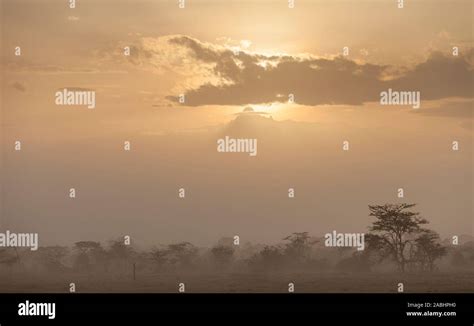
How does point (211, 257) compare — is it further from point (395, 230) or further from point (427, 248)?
point (395, 230)

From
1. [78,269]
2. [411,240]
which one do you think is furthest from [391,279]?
[78,269]

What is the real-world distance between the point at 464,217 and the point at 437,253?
439 cm

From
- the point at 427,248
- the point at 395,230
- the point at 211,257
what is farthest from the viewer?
the point at 211,257

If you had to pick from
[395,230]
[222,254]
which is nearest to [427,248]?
[395,230]

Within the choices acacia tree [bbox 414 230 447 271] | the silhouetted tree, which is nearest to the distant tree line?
the silhouetted tree

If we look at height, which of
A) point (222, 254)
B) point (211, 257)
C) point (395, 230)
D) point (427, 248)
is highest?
point (395, 230)

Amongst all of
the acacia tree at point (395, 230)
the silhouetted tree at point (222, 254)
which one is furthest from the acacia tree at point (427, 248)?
the silhouetted tree at point (222, 254)

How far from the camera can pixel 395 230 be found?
6512 cm

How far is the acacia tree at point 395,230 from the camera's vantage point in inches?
2569

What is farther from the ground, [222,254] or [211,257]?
[222,254]

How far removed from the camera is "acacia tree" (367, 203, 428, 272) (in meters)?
65.2

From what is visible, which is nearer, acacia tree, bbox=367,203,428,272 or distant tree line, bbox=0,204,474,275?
acacia tree, bbox=367,203,428,272

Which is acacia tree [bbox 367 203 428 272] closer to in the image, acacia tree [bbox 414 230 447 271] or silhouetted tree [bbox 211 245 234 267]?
acacia tree [bbox 414 230 447 271]

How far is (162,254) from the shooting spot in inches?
3346
